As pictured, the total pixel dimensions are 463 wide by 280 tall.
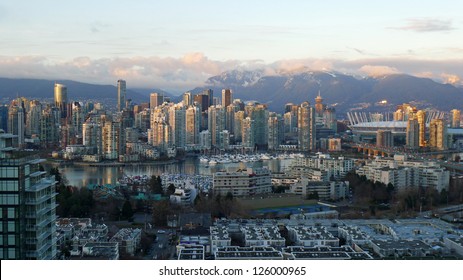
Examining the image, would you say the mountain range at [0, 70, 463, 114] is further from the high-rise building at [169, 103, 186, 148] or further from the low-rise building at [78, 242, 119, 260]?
the low-rise building at [78, 242, 119, 260]

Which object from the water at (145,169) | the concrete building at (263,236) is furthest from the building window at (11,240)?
the water at (145,169)

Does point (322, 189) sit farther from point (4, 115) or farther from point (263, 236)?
point (4, 115)

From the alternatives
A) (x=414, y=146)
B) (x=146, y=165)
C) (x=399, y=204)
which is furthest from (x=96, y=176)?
(x=414, y=146)

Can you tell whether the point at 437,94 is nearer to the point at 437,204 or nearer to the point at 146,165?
the point at 146,165

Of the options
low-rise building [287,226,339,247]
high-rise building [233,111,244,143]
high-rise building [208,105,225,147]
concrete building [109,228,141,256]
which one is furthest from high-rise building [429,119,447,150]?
concrete building [109,228,141,256]

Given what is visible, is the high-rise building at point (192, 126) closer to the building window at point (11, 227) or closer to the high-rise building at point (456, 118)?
the high-rise building at point (456, 118)

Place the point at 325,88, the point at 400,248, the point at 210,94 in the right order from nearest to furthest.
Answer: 1. the point at 400,248
2. the point at 210,94
3. the point at 325,88

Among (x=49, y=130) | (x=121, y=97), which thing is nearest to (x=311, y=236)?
(x=49, y=130)
